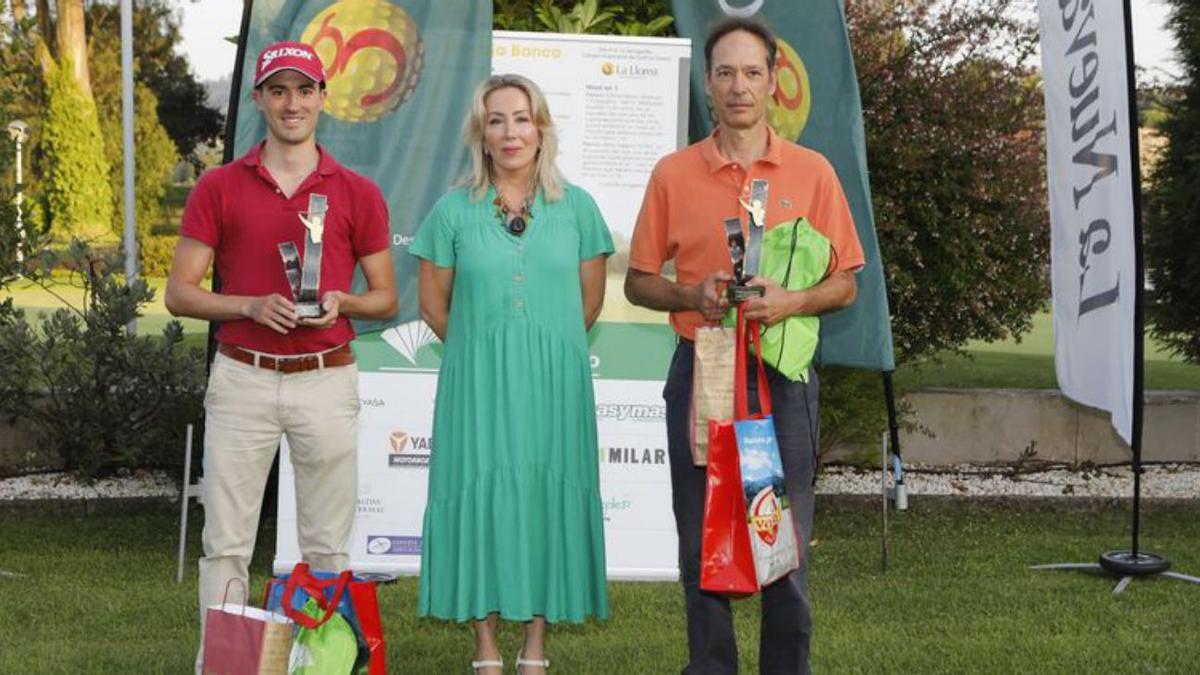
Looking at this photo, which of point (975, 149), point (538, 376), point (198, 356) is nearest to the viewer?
point (538, 376)

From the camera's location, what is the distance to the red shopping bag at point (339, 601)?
440 cm

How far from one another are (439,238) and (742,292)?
1.03m

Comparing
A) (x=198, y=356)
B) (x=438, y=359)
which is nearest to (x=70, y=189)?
(x=198, y=356)

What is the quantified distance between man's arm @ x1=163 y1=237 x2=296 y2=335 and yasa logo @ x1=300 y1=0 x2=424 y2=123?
2.26m

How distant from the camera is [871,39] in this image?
10.2m

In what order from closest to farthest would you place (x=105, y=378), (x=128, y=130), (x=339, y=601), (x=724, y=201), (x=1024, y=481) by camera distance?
(x=724, y=201) → (x=339, y=601) → (x=105, y=378) → (x=128, y=130) → (x=1024, y=481)

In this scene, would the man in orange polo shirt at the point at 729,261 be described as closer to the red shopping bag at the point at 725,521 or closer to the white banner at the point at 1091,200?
the red shopping bag at the point at 725,521

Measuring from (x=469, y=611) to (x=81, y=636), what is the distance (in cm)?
194

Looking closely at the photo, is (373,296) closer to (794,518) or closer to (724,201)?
(724,201)

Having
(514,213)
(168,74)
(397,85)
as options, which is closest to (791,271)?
(514,213)

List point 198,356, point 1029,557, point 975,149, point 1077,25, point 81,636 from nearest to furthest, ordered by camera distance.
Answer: point 81,636, point 1077,25, point 1029,557, point 198,356, point 975,149

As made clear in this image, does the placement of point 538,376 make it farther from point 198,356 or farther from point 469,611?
point 198,356

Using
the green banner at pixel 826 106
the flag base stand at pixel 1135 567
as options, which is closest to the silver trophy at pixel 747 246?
the green banner at pixel 826 106

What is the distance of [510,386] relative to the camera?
463cm
